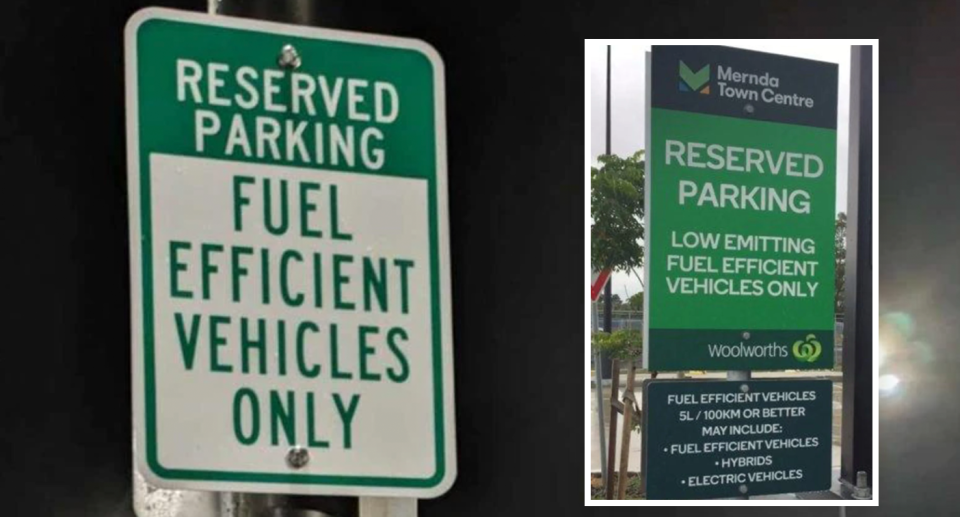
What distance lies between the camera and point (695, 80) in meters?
2.61

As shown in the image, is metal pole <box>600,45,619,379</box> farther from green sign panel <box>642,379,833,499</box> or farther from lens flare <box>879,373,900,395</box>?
lens flare <box>879,373,900,395</box>

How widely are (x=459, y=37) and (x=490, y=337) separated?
2.74 feet

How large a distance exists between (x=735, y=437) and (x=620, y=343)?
431 millimetres

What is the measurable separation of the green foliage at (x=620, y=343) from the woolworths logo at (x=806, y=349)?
19.1 inches

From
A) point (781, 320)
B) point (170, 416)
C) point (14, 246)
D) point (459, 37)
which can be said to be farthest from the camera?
point (781, 320)

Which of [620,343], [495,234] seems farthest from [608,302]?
[495,234]

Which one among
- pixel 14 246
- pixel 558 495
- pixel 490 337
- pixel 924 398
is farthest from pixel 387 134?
pixel 924 398

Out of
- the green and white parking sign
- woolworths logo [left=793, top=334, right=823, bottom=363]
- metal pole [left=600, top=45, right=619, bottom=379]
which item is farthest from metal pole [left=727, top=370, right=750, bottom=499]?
the green and white parking sign

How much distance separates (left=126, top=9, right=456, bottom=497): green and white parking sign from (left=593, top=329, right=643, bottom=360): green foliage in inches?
80.4

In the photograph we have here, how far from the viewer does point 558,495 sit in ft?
8.47

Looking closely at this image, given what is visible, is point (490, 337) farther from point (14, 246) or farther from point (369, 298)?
point (369, 298)

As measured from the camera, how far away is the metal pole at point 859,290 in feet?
9.25

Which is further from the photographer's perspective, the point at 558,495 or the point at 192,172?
the point at 558,495

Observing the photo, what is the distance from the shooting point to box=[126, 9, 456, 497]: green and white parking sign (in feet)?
2.02
